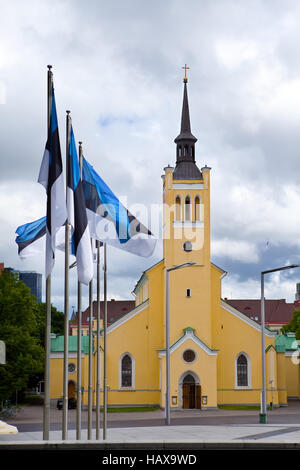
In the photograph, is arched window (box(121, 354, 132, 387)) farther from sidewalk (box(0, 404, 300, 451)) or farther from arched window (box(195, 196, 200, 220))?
arched window (box(195, 196, 200, 220))

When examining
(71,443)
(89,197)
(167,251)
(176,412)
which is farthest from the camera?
(167,251)

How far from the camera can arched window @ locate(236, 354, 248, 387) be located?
194 ft

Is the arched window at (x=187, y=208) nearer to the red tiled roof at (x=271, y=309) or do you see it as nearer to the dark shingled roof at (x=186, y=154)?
the dark shingled roof at (x=186, y=154)

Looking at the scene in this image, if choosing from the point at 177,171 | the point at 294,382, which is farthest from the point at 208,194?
the point at 294,382

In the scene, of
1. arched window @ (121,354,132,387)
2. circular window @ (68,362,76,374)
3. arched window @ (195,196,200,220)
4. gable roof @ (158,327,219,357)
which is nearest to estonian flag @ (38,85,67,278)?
gable roof @ (158,327,219,357)

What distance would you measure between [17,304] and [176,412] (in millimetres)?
16098

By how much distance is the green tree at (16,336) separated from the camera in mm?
47469

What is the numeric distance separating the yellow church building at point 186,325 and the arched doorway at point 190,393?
6.38 ft

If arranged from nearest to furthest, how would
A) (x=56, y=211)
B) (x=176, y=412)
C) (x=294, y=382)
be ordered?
(x=56, y=211)
(x=176, y=412)
(x=294, y=382)

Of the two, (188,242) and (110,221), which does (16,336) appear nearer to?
(188,242)

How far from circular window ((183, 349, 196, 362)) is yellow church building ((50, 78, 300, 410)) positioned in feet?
4.84

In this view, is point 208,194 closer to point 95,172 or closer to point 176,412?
point 176,412

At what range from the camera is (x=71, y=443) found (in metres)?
16.6

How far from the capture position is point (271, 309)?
437 ft
